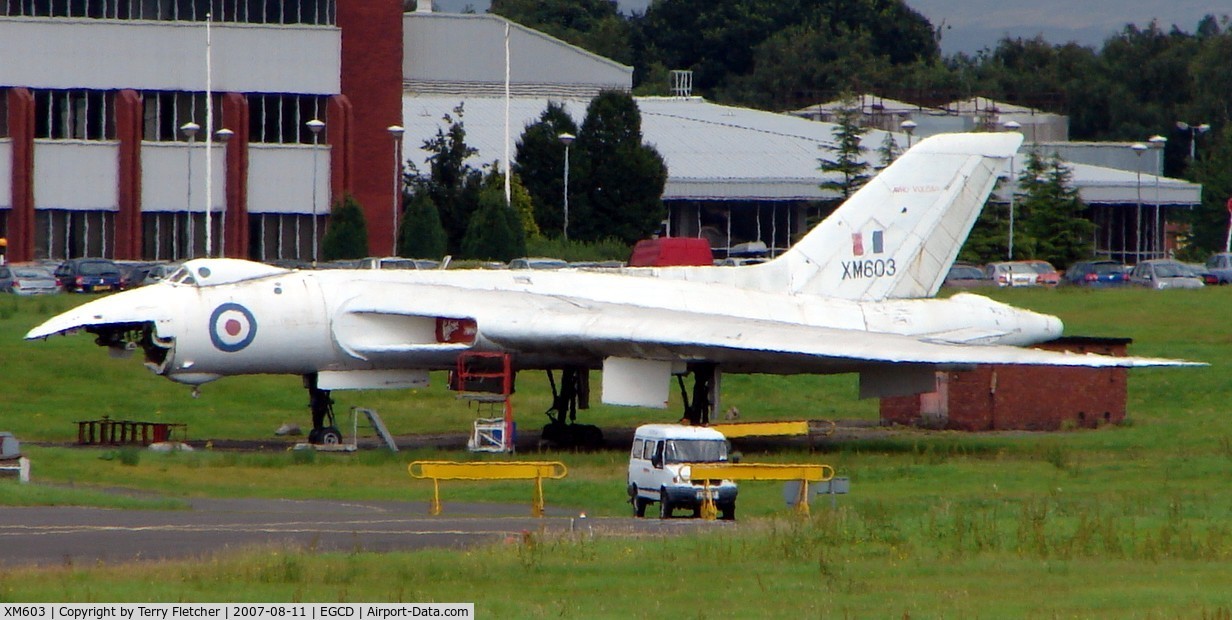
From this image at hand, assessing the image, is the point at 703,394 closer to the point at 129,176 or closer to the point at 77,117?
the point at 129,176

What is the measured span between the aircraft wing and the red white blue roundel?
1403 mm

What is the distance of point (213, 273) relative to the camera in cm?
2833

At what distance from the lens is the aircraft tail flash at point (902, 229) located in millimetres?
33031

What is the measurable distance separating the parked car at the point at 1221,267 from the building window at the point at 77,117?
40.5 meters

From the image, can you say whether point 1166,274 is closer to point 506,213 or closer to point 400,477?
point 506,213

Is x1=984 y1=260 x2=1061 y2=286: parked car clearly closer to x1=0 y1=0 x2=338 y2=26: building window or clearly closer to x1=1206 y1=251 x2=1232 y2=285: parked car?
x1=1206 y1=251 x2=1232 y2=285: parked car

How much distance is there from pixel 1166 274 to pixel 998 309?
113ft

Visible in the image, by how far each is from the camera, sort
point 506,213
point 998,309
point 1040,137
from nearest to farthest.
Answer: point 998,309, point 506,213, point 1040,137

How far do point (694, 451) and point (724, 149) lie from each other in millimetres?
65212

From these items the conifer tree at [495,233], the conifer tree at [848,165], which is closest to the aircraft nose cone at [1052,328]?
the conifer tree at [495,233]

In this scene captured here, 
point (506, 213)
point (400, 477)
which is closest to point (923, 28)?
point (506, 213)

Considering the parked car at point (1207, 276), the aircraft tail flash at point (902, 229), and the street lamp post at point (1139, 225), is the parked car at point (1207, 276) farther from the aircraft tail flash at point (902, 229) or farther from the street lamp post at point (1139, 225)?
the aircraft tail flash at point (902, 229)

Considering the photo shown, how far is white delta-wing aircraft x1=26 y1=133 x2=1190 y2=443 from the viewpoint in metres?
27.8

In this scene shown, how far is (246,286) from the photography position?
28359 mm
